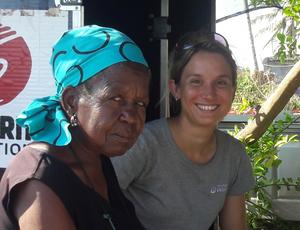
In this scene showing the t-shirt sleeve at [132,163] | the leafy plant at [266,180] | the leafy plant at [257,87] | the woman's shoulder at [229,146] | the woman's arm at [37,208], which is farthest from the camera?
the leafy plant at [257,87]

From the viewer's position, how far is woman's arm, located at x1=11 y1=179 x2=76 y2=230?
1.16 metres

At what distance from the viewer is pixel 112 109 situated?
133cm

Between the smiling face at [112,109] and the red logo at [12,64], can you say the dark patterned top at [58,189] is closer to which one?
the smiling face at [112,109]

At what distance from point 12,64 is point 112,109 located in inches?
36.1

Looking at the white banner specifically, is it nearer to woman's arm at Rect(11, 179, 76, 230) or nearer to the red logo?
the red logo

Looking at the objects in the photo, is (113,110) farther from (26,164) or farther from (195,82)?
(195,82)

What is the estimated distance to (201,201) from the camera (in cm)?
219

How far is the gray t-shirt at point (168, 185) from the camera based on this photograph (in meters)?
2.13

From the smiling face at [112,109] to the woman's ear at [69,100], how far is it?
0.02 m

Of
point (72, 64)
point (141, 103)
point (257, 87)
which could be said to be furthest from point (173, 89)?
point (257, 87)

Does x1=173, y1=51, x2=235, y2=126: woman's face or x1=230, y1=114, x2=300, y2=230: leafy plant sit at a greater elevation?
x1=173, y1=51, x2=235, y2=126: woman's face

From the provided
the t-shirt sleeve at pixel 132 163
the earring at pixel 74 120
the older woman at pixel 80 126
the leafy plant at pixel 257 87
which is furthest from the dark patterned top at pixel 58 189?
the leafy plant at pixel 257 87

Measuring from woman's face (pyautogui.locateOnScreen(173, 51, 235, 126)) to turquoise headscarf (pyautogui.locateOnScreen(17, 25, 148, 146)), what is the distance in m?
0.76

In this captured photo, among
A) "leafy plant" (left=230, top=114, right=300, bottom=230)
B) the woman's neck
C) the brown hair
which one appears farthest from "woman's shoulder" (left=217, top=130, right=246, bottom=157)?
"leafy plant" (left=230, top=114, right=300, bottom=230)
